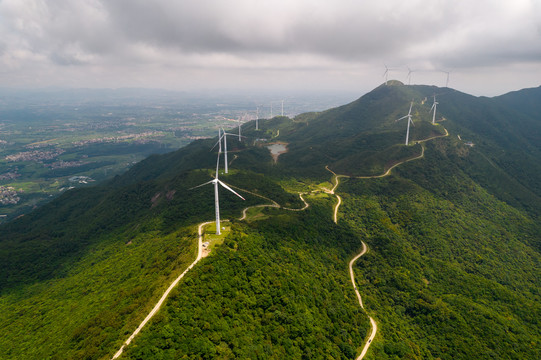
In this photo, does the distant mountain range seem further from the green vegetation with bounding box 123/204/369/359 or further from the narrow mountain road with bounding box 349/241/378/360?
the narrow mountain road with bounding box 349/241/378/360

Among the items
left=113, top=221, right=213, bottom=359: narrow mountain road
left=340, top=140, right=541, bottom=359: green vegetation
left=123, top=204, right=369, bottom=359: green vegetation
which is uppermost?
left=113, top=221, right=213, bottom=359: narrow mountain road

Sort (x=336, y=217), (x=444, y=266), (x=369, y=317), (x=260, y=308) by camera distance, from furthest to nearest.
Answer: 1. (x=336, y=217)
2. (x=444, y=266)
3. (x=369, y=317)
4. (x=260, y=308)

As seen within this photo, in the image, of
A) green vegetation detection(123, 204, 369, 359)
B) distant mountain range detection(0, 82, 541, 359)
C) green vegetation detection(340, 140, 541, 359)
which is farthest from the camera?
green vegetation detection(340, 140, 541, 359)

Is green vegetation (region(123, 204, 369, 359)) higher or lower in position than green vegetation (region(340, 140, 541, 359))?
higher

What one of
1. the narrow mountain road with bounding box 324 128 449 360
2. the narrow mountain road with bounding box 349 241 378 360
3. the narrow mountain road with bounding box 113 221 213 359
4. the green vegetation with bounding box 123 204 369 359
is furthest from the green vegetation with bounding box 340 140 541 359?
the narrow mountain road with bounding box 113 221 213 359

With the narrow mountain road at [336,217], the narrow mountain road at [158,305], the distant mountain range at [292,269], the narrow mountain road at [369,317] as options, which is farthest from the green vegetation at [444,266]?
the narrow mountain road at [158,305]

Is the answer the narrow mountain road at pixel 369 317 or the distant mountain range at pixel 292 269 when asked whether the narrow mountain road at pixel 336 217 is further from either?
the distant mountain range at pixel 292 269

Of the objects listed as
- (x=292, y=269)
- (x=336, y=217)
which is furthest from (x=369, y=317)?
(x=336, y=217)

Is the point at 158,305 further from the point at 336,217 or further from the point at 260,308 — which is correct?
the point at 336,217

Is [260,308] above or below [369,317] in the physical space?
above
